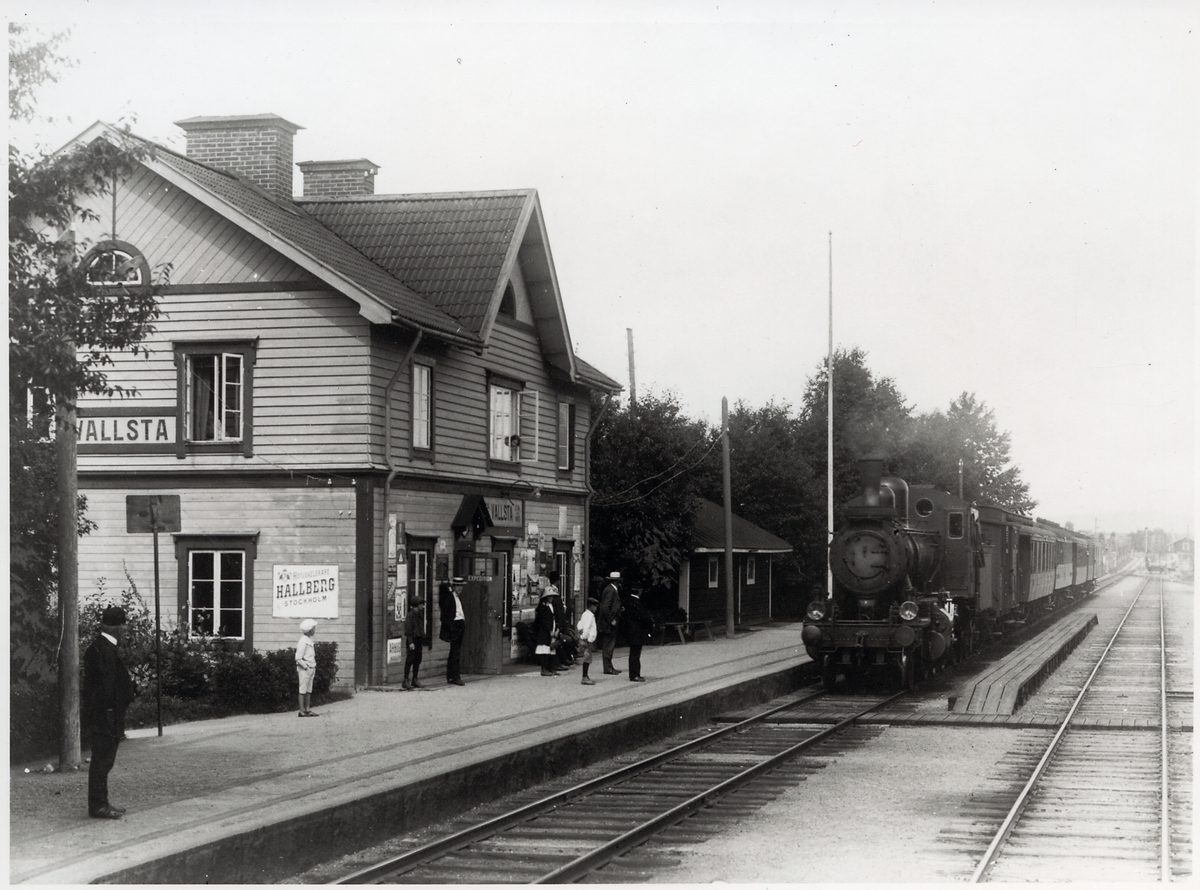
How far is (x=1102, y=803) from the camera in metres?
12.0

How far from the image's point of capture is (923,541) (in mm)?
22109

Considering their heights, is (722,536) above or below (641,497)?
below

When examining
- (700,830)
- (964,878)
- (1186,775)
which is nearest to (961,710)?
(1186,775)

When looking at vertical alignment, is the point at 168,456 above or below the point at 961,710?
above

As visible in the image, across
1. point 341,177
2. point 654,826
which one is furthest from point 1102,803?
point 341,177

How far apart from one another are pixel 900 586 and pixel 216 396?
10076mm

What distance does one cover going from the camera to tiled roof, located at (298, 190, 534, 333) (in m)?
21.1

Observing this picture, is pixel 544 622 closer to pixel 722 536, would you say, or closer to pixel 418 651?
pixel 418 651

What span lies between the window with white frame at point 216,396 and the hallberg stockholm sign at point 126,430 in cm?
26

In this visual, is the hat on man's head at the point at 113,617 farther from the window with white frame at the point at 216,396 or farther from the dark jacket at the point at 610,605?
the dark jacket at the point at 610,605

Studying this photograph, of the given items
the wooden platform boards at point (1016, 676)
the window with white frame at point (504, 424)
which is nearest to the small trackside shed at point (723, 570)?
the wooden platform boards at point (1016, 676)

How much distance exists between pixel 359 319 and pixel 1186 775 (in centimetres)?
1112

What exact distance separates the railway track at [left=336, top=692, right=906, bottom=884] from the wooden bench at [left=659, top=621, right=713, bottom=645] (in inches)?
558

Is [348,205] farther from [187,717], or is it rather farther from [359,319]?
[187,717]
